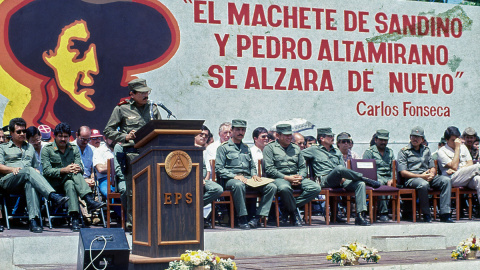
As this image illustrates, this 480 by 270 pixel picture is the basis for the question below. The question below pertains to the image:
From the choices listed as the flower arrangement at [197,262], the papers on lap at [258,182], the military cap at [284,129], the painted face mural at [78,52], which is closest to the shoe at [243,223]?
the papers on lap at [258,182]

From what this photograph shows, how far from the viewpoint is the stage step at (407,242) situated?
25.7 feet

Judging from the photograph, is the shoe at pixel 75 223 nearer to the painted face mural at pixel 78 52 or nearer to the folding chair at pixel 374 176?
the painted face mural at pixel 78 52

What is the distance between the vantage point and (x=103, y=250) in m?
5.12

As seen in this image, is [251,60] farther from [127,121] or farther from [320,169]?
[127,121]

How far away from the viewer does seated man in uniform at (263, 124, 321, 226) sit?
8.40 metres

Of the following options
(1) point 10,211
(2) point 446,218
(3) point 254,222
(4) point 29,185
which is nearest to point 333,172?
(3) point 254,222

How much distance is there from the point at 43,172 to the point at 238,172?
221cm

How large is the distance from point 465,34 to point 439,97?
125cm

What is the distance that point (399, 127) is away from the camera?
40.1ft

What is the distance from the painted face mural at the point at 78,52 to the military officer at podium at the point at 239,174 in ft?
8.21

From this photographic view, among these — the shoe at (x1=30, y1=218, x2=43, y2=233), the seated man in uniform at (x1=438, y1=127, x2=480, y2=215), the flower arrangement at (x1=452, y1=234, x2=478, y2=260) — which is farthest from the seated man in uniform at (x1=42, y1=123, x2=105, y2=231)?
the seated man in uniform at (x1=438, y1=127, x2=480, y2=215)

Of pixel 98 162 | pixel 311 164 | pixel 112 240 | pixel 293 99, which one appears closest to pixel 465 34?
pixel 293 99

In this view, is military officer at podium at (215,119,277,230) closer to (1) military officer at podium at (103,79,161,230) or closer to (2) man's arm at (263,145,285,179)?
(2) man's arm at (263,145,285,179)

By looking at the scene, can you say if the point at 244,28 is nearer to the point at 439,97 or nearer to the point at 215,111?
the point at 215,111
